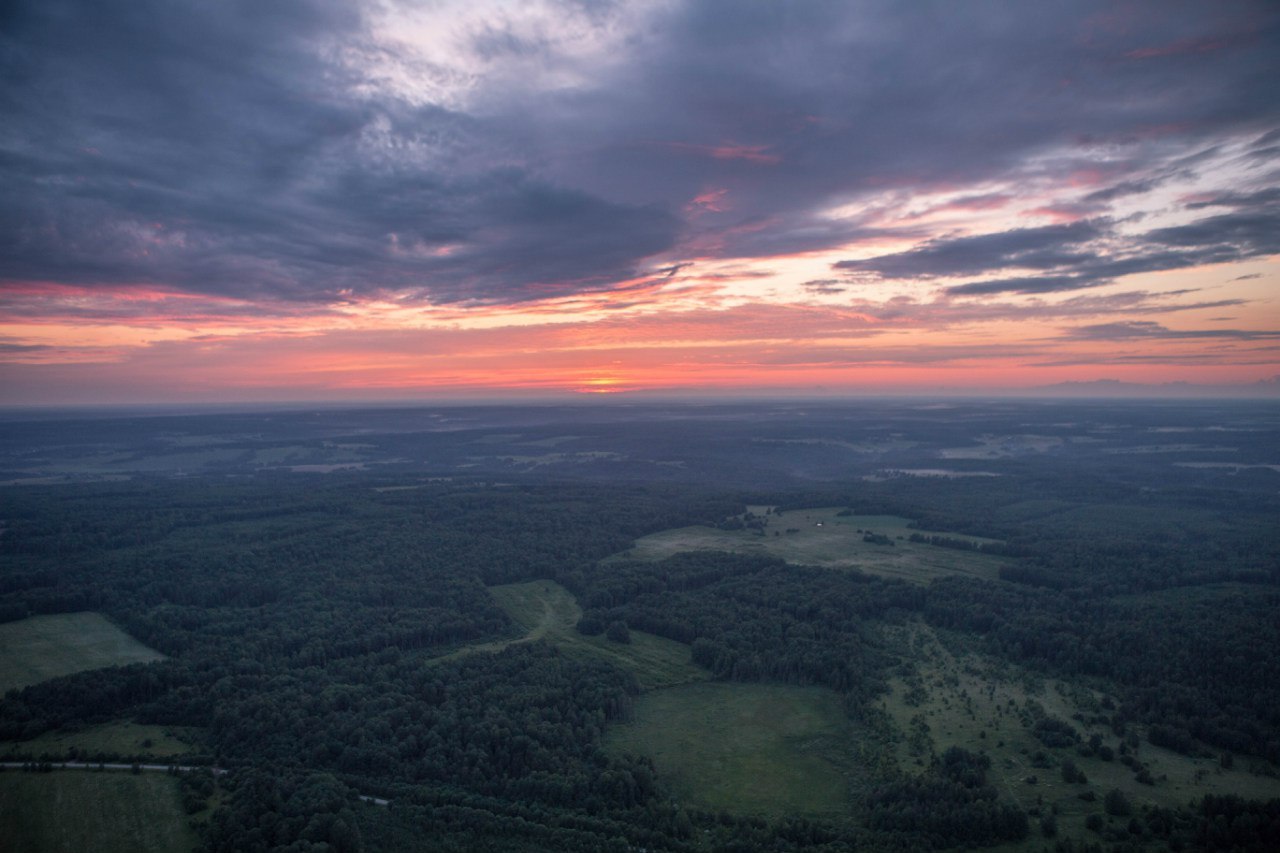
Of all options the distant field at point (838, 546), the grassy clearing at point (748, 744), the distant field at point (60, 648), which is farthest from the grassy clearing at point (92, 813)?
the distant field at point (838, 546)

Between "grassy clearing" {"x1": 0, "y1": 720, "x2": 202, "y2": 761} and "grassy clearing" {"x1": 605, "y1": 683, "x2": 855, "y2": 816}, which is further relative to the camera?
"grassy clearing" {"x1": 0, "y1": 720, "x2": 202, "y2": 761}

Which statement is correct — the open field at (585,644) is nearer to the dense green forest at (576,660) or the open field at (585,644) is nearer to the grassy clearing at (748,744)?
the dense green forest at (576,660)

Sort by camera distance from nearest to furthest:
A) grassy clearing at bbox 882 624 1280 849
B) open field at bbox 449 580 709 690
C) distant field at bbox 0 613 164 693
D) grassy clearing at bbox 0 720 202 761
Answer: grassy clearing at bbox 882 624 1280 849 → grassy clearing at bbox 0 720 202 761 → distant field at bbox 0 613 164 693 → open field at bbox 449 580 709 690

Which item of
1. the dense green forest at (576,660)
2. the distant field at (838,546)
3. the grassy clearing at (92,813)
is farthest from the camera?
the distant field at (838,546)

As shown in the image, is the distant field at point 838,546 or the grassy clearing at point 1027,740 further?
the distant field at point 838,546

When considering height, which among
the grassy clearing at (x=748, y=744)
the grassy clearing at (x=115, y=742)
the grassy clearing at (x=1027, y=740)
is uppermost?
the grassy clearing at (x=115, y=742)

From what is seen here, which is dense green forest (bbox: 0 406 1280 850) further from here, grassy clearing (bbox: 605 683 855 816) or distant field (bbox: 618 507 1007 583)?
distant field (bbox: 618 507 1007 583)

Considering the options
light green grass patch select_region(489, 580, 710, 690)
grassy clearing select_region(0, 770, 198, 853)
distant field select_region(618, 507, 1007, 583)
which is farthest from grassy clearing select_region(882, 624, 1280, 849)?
grassy clearing select_region(0, 770, 198, 853)

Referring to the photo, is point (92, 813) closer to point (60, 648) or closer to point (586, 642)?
point (60, 648)

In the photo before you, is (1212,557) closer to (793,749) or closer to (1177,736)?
(1177,736)
